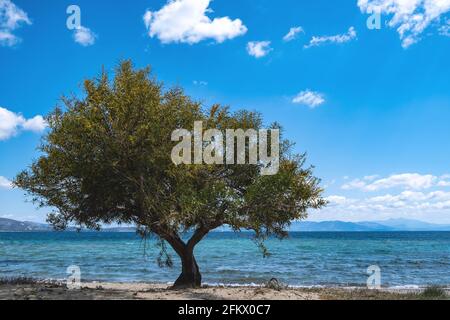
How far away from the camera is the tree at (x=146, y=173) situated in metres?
22.1

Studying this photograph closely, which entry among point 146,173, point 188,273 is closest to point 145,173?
point 146,173

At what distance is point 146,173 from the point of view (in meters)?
22.7

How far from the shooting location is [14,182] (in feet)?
82.1

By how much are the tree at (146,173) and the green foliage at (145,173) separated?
0.15 feet

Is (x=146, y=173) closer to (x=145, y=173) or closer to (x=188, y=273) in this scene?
(x=145, y=173)

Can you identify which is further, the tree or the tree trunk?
the tree trunk

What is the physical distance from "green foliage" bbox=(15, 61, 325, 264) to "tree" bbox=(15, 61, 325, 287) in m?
0.05

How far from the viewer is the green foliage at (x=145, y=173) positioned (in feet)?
72.6

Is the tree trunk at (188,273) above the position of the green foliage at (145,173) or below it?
below

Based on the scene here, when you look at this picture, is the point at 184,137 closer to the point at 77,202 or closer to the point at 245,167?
the point at 245,167

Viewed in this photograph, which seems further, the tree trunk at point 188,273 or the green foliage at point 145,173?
the tree trunk at point 188,273

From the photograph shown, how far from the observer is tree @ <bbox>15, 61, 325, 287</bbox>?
22.1 metres
